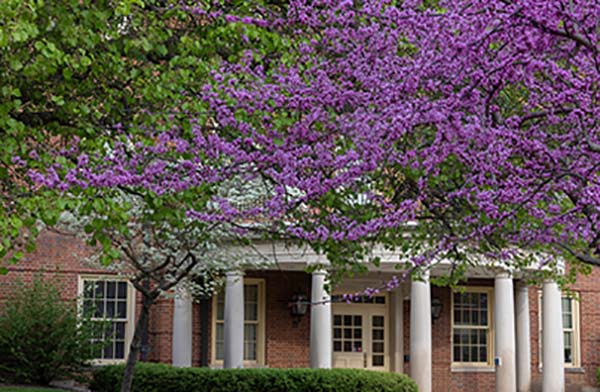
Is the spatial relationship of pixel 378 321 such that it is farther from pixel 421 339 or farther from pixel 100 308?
pixel 100 308

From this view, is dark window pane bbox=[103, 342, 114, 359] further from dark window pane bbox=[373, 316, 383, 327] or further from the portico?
dark window pane bbox=[373, 316, 383, 327]

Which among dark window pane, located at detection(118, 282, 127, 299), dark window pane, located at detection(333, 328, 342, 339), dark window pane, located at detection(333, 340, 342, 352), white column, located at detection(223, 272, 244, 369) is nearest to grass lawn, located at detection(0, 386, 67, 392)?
white column, located at detection(223, 272, 244, 369)

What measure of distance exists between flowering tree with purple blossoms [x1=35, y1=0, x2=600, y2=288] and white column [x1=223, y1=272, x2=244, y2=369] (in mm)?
9795

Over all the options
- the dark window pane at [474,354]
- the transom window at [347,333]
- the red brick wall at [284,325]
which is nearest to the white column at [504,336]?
the dark window pane at [474,354]

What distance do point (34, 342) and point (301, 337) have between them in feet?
20.7

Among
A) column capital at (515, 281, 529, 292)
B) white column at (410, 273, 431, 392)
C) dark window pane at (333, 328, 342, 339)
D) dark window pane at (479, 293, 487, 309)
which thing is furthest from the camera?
dark window pane at (479, 293, 487, 309)

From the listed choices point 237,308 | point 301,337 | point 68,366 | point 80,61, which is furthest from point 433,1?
point 301,337

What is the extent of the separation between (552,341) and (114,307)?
932 centimetres

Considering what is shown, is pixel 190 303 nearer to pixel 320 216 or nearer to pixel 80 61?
pixel 320 216

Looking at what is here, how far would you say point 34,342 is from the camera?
1816cm

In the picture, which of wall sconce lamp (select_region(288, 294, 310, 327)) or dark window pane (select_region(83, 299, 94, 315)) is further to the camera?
wall sconce lamp (select_region(288, 294, 310, 327))

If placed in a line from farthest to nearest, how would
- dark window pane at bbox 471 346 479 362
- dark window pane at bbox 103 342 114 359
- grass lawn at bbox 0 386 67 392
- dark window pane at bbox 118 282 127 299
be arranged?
dark window pane at bbox 471 346 479 362, dark window pane at bbox 118 282 127 299, dark window pane at bbox 103 342 114 359, grass lawn at bbox 0 386 67 392

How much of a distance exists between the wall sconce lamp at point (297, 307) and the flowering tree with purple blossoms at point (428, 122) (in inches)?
484

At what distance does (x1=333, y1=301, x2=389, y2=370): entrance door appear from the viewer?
2300 cm
